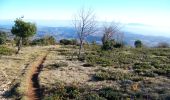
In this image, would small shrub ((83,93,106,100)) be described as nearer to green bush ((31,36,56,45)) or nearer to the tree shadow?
the tree shadow

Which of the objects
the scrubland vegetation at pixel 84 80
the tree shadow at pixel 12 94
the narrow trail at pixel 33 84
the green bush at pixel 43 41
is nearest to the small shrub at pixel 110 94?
the scrubland vegetation at pixel 84 80

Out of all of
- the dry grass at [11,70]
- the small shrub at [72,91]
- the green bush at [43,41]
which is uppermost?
the small shrub at [72,91]

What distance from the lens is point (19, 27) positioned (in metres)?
54.7

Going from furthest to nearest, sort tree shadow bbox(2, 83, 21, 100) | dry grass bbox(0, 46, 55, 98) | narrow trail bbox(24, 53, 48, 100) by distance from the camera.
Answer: dry grass bbox(0, 46, 55, 98), narrow trail bbox(24, 53, 48, 100), tree shadow bbox(2, 83, 21, 100)

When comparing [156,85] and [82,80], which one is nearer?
[156,85]

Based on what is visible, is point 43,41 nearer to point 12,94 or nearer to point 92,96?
point 12,94

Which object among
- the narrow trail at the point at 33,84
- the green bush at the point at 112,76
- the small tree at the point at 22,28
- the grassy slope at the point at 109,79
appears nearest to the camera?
the narrow trail at the point at 33,84

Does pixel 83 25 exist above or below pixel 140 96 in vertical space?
above

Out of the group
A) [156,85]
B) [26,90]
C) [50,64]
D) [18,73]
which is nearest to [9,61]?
[50,64]

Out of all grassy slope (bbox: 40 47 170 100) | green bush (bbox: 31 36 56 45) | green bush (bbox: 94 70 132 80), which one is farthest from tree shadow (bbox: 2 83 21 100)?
green bush (bbox: 31 36 56 45)

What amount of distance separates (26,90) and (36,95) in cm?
163

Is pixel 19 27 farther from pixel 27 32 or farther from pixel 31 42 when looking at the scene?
pixel 31 42

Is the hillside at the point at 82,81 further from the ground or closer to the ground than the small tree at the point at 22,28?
closer to the ground

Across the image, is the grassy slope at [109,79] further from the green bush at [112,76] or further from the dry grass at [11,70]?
the dry grass at [11,70]
